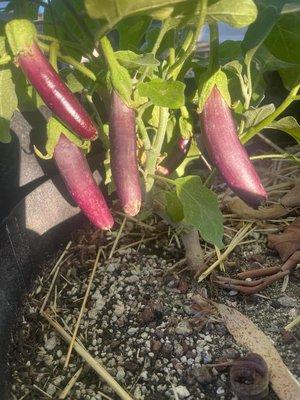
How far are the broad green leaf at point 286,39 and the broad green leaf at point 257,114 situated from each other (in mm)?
56

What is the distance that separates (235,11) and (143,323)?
0.37 metres

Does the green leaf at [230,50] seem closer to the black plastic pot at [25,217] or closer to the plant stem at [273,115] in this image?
the plant stem at [273,115]

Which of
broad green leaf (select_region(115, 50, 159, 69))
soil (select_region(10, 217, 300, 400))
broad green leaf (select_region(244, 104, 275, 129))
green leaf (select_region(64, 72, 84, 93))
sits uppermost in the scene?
broad green leaf (select_region(115, 50, 159, 69))

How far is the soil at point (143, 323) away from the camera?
0.59 m

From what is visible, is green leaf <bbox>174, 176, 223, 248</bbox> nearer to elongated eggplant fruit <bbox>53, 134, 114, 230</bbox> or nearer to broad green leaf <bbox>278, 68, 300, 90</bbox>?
elongated eggplant fruit <bbox>53, 134, 114, 230</bbox>

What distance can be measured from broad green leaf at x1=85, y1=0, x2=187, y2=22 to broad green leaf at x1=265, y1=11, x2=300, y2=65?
0.57ft

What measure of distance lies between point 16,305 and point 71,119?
0.91 ft

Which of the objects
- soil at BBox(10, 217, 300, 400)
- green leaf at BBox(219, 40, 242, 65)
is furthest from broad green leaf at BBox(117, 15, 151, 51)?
soil at BBox(10, 217, 300, 400)

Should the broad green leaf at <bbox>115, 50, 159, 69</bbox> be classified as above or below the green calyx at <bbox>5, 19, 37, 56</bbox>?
below

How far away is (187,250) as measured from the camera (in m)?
0.71

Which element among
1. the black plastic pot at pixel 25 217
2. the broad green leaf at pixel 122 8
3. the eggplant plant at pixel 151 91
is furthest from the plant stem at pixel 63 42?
the black plastic pot at pixel 25 217

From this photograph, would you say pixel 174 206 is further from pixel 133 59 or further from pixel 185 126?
pixel 133 59

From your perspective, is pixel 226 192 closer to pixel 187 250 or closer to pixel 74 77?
pixel 187 250

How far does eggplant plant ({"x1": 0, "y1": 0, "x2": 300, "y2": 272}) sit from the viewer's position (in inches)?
19.3
